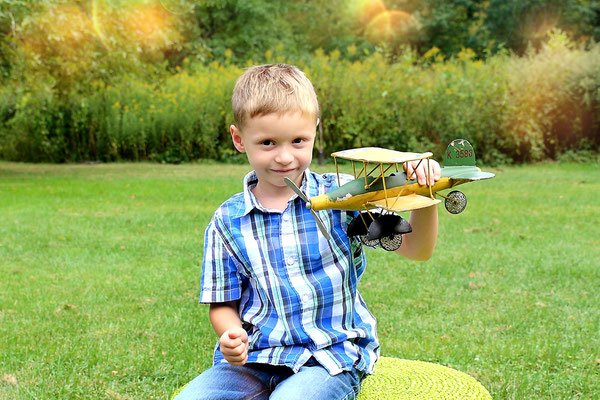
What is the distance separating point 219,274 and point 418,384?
1.04 m

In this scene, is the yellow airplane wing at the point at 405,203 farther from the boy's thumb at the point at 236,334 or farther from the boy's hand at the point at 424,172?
the boy's thumb at the point at 236,334

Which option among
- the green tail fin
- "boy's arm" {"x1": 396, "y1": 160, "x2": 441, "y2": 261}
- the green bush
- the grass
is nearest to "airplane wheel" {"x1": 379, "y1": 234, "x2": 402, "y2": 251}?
"boy's arm" {"x1": 396, "y1": 160, "x2": 441, "y2": 261}

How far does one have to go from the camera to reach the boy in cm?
219

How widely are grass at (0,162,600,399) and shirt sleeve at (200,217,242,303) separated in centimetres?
116

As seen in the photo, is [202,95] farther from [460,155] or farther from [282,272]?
[460,155]

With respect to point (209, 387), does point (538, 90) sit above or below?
above

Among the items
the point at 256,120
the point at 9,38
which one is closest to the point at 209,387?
the point at 256,120

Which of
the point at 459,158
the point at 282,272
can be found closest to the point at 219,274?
the point at 282,272

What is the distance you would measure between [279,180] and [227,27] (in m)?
30.7

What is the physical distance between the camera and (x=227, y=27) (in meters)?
31.7

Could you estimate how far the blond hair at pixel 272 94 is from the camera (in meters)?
2.17

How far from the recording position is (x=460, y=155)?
2160 mm

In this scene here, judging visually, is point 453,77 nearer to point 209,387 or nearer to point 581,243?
point 581,243

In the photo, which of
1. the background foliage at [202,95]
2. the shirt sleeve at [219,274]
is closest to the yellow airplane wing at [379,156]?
the shirt sleeve at [219,274]
